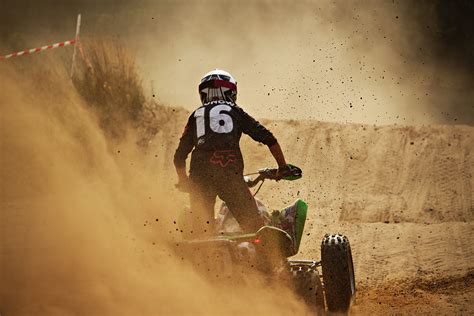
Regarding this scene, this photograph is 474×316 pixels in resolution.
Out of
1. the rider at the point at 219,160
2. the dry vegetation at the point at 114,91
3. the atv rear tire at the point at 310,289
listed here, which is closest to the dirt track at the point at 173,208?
the atv rear tire at the point at 310,289

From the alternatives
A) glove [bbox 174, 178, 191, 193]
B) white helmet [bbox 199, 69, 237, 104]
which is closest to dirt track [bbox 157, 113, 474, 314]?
glove [bbox 174, 178, 191, 193]

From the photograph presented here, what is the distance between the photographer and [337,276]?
19.6 feet

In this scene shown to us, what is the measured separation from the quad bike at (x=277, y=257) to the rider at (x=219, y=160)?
183mm

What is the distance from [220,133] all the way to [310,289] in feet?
4.78

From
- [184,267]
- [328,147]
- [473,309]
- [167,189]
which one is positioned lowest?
[473,309]

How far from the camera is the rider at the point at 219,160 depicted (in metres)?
5.86

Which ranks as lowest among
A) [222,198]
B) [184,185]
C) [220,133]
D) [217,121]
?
[222,198]

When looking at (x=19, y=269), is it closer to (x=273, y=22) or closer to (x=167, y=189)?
(x=167, y=189)

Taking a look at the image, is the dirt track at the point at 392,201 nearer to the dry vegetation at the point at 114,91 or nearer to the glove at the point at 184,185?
the glove at the point at 184,185

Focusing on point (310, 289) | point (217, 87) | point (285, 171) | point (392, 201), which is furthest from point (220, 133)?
point (392, 201)

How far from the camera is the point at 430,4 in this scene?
18.9 m

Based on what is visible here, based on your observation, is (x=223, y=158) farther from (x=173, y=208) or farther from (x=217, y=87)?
(x=173, y=208)

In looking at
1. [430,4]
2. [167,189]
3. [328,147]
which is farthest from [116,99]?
[430,4]

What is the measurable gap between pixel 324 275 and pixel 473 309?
1.43 m
